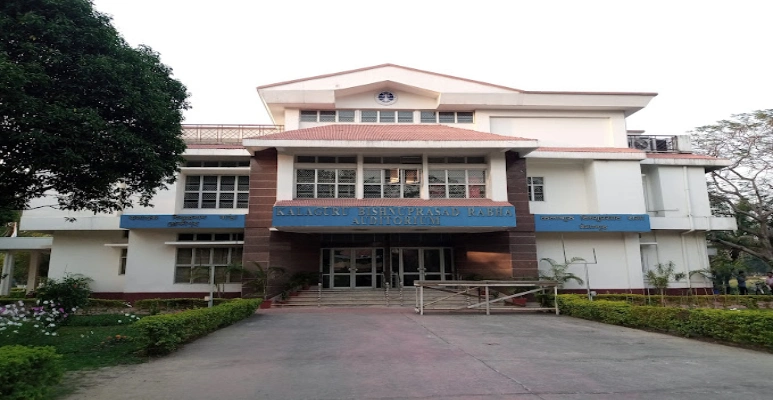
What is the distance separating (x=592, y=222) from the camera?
1797 centimetres

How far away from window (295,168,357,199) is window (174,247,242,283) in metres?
4.07

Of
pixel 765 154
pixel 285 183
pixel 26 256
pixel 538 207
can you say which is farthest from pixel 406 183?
pixel 26 256

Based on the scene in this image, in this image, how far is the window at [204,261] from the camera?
58.3ft

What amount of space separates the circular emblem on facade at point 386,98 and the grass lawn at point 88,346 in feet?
45.1

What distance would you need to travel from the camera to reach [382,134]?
1753 centimetres

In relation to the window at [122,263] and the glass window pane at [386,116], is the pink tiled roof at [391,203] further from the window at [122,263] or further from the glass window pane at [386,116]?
the window at [122,263]

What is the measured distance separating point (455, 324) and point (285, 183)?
8918 mm

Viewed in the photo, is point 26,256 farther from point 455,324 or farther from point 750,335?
point 750,335

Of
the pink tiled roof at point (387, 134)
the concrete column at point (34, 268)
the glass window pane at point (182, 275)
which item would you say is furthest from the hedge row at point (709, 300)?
the concrete column at point (34, 268)

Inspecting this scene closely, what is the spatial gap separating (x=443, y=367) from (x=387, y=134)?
12.4 metres

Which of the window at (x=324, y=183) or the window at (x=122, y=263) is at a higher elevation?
the window at (x=324, y=183)

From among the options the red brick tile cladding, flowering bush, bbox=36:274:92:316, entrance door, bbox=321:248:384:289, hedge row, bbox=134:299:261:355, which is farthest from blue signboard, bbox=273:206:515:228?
flowering bush, bbox=36:274:92:316

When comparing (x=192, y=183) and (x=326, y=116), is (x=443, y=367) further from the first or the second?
(x=192, y=183)

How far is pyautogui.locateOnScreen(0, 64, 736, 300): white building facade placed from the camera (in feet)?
54.4
